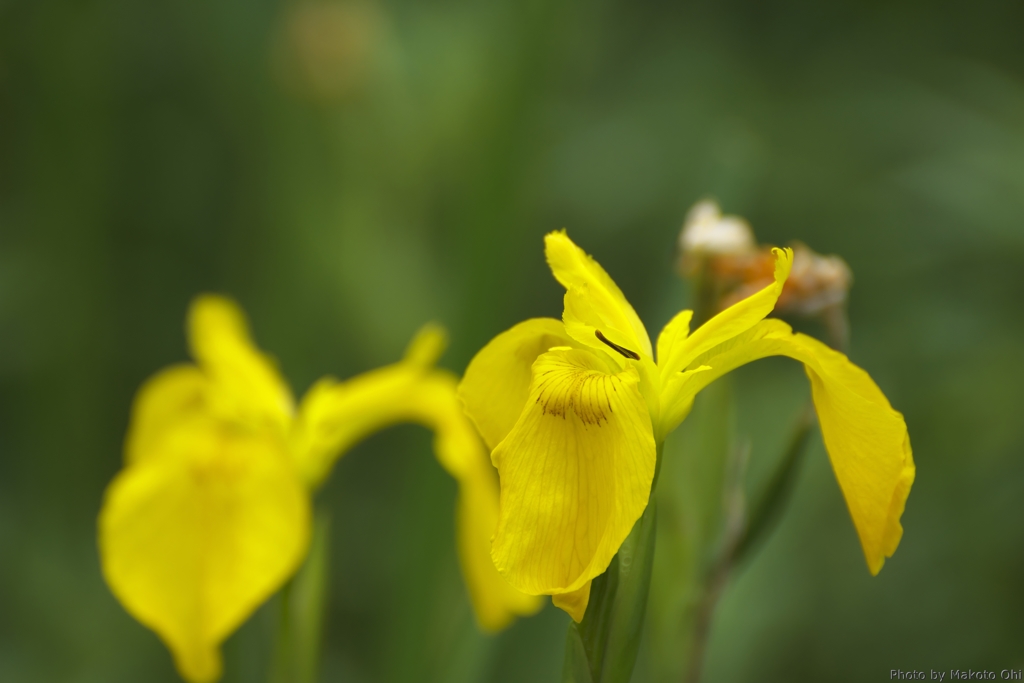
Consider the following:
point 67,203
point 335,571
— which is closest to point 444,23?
point 67,203

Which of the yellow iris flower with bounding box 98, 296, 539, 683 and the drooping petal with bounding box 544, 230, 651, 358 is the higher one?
the drooping petal with bounding box 544, 230, 651, 358

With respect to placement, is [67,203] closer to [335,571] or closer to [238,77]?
[238,77]

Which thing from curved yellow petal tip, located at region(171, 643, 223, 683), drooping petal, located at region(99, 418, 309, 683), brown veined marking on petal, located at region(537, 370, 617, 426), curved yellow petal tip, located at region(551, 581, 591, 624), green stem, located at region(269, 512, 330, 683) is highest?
brown veined marking on petal, located at region(537, 370, 617, 426)

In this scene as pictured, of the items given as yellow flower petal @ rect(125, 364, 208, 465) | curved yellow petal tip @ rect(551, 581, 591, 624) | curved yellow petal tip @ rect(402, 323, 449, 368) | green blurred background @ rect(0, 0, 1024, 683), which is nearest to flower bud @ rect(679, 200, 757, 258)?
green blurred background @ rect(0, 0, 1024, 683)

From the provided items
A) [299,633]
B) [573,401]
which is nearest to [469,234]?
[299,633]

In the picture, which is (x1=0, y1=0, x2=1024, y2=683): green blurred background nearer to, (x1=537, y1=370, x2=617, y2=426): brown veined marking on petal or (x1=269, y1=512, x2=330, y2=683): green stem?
(x1=269, y1=512, x2=330, y2=683): green stem

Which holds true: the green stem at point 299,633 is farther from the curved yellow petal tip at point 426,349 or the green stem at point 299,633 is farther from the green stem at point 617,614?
the green stem at point 617,614
